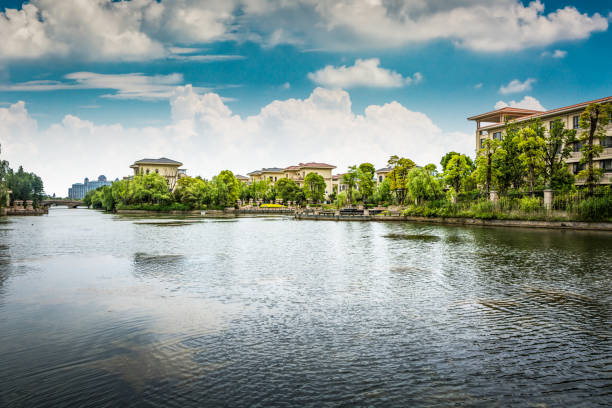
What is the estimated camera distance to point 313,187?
12119 cm

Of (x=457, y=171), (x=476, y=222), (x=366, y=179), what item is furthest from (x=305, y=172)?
(x=476, y=222)

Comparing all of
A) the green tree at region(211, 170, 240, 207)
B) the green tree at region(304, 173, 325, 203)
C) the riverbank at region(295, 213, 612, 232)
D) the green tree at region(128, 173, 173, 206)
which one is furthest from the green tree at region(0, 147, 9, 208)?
the green tree at region(304, 173, 325, 203)

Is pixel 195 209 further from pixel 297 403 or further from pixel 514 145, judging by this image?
pixel 297 403

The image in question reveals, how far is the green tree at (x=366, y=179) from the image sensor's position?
9319 cm

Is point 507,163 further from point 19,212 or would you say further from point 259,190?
point 19,212

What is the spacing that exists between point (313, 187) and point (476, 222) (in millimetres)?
76479

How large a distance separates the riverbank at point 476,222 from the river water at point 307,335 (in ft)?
74.9

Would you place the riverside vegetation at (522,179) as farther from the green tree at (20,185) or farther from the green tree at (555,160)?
the green tree at (20,185)

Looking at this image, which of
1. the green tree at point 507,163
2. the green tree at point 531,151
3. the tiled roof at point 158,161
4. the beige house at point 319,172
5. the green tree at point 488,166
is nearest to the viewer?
the green tree at point 531,151

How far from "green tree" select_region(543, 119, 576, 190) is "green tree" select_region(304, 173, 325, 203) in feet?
245

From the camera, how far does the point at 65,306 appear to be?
38.4ft

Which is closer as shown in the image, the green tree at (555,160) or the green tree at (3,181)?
the green tree at (555,160)

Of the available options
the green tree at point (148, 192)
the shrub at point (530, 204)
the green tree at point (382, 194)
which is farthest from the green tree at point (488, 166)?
the green tree at point (148, 192)

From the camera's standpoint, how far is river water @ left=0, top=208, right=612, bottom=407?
6449 millimetres
